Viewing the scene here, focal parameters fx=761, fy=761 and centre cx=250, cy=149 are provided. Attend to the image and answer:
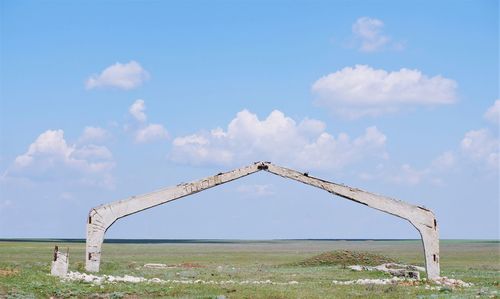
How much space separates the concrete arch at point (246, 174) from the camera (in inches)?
1193

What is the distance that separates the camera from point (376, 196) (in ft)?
100

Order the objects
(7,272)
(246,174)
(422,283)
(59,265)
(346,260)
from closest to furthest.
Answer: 1. (7,272)
2. (59,265)
3. (422,283)
4. (246,174)
5. (346,260)

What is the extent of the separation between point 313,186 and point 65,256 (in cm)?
1026

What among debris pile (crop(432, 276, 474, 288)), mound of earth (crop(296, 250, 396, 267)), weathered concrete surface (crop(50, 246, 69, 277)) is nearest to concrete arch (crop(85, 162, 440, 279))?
debris pile (crop(432, 276, 474, 288))

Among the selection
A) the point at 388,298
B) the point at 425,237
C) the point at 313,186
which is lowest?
the point at 388,298

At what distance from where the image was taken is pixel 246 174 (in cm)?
3139

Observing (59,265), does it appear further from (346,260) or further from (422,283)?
(346,260)

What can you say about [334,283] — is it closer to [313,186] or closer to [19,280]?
[313,186]

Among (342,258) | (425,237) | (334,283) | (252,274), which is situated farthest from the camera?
(342,258)

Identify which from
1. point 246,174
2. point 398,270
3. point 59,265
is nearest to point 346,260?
point 398,270

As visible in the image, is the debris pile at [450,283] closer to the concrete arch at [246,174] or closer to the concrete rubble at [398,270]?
the concrete arch at [246,174]

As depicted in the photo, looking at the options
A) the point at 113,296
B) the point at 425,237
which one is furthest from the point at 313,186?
the point at 113,296

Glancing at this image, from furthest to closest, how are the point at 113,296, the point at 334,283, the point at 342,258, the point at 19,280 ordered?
the point at 342,258, the point at 334,283, the point at 19,280, the point at 113,296

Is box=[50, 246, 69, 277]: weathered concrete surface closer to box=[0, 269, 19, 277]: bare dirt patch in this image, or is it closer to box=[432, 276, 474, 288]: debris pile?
box=[0, 269, 19, 277]: bare dirt patch
